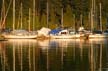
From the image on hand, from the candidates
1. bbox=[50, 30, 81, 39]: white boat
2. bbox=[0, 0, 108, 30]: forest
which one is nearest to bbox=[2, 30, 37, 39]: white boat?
bbox=[50, 30, 81, 39]: white boat

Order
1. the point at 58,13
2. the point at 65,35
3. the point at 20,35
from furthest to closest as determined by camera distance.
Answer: the point at 58,13 < the point at 65,35 < the point at 20,35

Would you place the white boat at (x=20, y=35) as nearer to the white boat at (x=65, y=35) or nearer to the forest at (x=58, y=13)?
the white boat at (x=65, y=35)

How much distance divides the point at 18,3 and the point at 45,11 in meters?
9.07

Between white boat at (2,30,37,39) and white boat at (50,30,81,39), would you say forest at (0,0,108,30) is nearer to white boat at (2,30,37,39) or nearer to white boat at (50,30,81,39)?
white boat at (50,30,81,39)

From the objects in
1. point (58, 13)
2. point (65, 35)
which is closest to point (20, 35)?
point (65, 35)

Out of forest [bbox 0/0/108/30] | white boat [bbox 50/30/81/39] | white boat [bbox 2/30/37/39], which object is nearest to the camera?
white boat [bbox 2/30/37/39]

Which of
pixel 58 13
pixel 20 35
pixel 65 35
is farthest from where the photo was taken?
pixel 58 13

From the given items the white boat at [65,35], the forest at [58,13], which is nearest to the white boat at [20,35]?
the white boat at [65,35]

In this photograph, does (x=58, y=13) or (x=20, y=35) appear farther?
(x=58, y=13)

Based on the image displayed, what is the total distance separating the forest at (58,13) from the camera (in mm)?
113250

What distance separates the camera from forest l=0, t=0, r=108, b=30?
113 meters

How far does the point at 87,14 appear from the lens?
4877 inches

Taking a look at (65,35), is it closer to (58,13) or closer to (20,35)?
(20,35)

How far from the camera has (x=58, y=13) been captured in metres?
126
